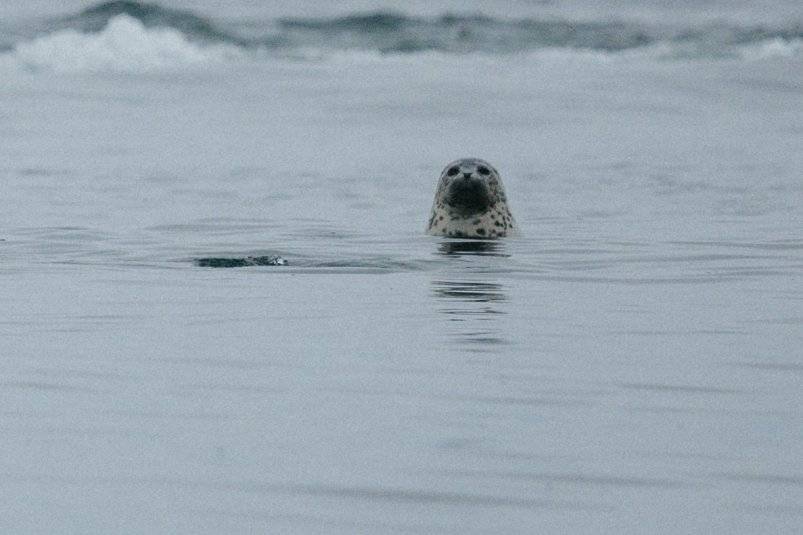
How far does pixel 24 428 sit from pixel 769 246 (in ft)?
26.4

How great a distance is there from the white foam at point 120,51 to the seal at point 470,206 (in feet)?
99.0

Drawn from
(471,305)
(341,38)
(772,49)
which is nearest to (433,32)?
(341,38)

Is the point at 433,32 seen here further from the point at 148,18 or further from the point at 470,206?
the point at 470,206

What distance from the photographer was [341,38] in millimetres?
49625

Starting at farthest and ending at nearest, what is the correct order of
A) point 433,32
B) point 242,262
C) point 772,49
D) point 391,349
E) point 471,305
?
1. point 433,32
2. point 772,49
3. point 242,262
4. point 471,305
5. point 391,349

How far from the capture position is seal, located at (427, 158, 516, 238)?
1327 centimetres

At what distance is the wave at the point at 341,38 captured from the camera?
45.3 m

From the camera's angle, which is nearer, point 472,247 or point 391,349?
point 391,349

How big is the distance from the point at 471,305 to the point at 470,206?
5.03 meters

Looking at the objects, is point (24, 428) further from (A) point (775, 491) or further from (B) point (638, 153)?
(B) point (638, 153)

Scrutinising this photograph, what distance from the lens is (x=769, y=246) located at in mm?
12438

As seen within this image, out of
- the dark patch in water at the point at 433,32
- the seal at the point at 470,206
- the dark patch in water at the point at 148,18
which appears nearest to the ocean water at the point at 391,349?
the seal at the point at 470,206

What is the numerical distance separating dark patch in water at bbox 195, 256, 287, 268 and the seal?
271 cm

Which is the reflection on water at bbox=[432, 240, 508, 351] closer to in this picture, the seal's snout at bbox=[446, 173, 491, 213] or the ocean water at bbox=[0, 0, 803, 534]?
the ocean water at bbox=[0, 0, 803, 534]
